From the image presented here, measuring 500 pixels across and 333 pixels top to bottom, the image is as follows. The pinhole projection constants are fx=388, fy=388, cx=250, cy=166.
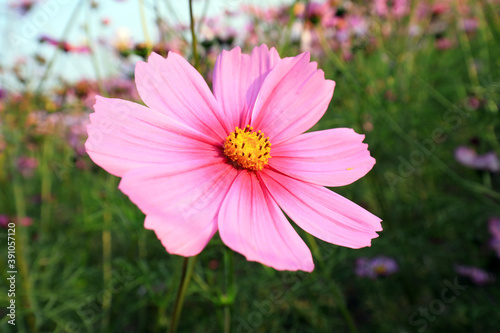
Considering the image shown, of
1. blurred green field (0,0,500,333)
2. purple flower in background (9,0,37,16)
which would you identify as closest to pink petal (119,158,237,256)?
blurred green field (0,0,500,333)

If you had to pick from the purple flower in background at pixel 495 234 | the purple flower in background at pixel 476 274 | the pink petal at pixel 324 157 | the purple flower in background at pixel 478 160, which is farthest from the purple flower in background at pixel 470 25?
the pink petal at pixel 324 157

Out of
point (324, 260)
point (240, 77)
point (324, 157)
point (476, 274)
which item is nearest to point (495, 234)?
point (476, 274)

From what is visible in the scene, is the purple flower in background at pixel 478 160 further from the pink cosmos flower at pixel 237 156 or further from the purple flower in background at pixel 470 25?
the purple flower in background at pixel 470 25

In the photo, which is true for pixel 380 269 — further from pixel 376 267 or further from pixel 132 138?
pixel 132 138

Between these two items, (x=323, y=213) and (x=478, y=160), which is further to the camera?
(x=478, y=160)

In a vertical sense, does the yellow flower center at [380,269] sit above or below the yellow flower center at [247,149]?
below

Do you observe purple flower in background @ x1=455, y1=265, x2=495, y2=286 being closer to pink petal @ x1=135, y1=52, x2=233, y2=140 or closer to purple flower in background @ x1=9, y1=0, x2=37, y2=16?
pink petal @ x1=135, y1=52, x2=233, y2=140

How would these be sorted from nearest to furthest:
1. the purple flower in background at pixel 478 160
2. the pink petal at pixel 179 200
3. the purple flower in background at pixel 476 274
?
the pink petal at pixel 179 200, the purple flower in background at pixel 476 274, the purple flower in background at pixel 478 160
